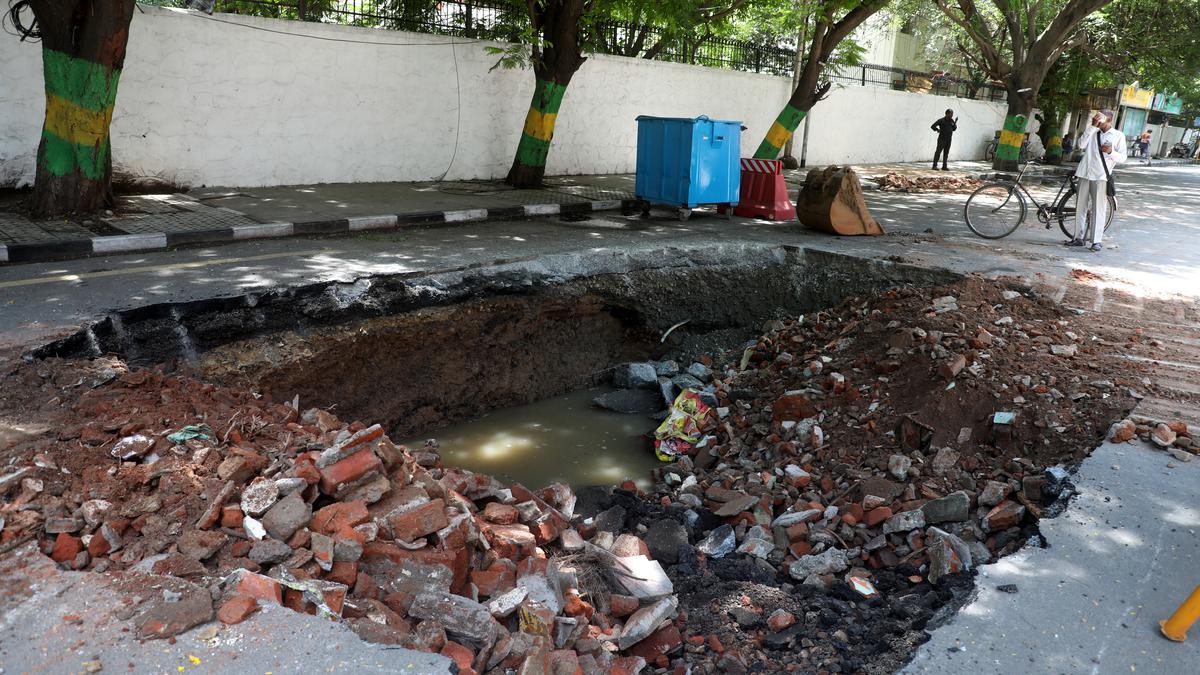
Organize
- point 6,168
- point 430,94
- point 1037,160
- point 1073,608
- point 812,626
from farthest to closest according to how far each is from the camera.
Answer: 1. point 1037,160
2. point 430,94
3. point 6,168
4. point 812,626
5. point 1073,608

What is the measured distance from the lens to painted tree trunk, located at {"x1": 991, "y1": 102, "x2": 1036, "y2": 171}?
19125mm

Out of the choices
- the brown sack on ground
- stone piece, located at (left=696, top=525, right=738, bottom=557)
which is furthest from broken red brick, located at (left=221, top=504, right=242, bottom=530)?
the brown sack on ground

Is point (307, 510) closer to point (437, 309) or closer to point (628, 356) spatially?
point (437, 309)

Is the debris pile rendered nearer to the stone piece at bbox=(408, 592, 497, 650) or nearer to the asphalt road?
the stone piece at bbox=(408, 592, 497, 650)

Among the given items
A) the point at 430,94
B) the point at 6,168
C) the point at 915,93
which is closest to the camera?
→ the point at 6,168

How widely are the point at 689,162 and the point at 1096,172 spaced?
4.60 metres

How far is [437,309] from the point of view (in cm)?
632

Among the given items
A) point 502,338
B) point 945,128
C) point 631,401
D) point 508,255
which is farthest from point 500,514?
point 945,128

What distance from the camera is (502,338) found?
679 cm

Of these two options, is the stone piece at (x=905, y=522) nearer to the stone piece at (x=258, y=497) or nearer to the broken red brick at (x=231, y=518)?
the stone piece at (x=258, y=497)

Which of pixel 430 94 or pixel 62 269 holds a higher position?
pixel 430 94

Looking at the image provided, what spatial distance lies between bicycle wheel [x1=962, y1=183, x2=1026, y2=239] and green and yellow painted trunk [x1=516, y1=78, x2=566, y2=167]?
5.79 m

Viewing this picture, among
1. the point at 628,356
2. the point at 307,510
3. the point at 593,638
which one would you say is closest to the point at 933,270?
the point at 628,356

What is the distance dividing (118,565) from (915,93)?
24565 mm
